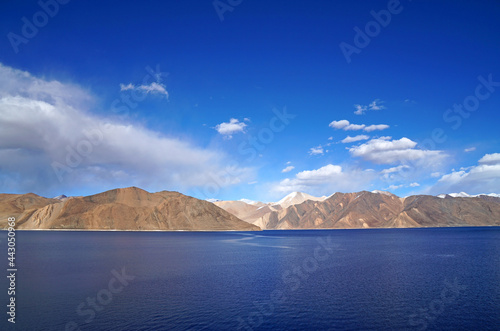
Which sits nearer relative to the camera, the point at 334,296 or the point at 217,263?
the point at 334,296

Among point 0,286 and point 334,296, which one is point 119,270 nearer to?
point 0,286

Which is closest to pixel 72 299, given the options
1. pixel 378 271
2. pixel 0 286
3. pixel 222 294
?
pixel 0 286

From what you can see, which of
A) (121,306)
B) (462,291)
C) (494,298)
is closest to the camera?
(121,306)

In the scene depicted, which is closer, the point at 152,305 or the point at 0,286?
the point at 152,305

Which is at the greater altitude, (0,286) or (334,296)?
(0,286)

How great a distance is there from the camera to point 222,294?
4534 cm

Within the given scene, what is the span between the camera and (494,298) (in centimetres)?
4288

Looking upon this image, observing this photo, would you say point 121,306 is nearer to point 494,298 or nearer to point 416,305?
point 416,305

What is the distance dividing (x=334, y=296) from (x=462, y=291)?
21103mm

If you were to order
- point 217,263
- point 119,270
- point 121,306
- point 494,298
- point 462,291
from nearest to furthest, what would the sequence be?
1. point 121,306
2. point 494,298
3. point 462,291
4. point 119,270
5. point 217,263

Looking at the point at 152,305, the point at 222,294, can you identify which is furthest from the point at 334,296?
the point at 152,305

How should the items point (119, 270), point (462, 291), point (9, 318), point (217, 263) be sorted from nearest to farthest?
1. point (9, 318)
2. point (462, 291)
3. point (119, 270)
4. point (217, 263)

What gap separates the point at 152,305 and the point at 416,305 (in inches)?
1377

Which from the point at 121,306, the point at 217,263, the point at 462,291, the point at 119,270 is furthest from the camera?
the point at 217,263
